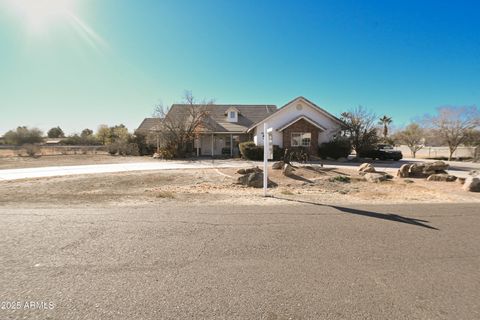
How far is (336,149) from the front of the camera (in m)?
21.8

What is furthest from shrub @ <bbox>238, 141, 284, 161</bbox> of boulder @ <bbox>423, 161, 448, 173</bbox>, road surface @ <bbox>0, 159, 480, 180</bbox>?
boulder @ <bbox>423, 161, 448, 173</bbox>

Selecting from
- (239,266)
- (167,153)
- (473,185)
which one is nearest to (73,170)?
(167,153)

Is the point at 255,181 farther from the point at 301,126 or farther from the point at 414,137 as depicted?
the point at 414,137

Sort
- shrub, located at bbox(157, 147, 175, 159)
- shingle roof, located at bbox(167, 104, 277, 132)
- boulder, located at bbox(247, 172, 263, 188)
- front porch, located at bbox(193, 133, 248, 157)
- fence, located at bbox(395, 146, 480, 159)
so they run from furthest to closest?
front porch, located at bbox(193, 133, 248, 157)
shingle roof, located at bbox(167, 104, 277, 132)
fence, located at bbox(395, 146, 480, 159)
shrub, located at bbox(157, 147, 175, 159)
boulder, located at bbox(247, 172, 263, 188)

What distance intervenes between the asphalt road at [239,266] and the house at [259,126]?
1719 cm

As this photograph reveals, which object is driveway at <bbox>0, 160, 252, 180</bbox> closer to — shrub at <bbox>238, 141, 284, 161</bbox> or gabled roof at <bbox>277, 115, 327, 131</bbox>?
shrub at <bbox>238, 141, 284, 161</bbox>

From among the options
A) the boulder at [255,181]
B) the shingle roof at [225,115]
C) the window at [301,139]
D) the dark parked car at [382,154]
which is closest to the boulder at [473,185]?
the boulder at [255,181]

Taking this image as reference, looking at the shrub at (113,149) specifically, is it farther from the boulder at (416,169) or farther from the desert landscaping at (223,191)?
the boulder at (416,169)

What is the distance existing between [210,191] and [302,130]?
15.7m

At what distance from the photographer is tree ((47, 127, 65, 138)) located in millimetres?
73438

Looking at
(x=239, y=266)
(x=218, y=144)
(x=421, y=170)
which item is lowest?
(x=239, y=266)

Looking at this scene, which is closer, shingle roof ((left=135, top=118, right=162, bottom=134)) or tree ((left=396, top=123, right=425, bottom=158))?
shingle roof ((left=135, top=118, right=162, bottom=134))

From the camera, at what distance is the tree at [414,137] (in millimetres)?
32719

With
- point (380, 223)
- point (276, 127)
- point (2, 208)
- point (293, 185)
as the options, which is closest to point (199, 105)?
point (276, 127)
